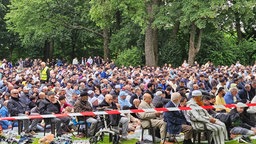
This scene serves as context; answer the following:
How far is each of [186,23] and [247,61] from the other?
922 centimetres

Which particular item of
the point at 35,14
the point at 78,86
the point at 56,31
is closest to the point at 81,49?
the point at 56,31

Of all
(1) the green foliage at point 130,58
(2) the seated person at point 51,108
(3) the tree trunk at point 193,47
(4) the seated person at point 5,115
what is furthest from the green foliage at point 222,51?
(2) the seated person at point 51,108

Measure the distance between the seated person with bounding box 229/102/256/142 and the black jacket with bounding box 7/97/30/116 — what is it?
5.50m

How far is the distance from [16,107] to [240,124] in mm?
5825

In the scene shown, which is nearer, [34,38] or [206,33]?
[206,33]

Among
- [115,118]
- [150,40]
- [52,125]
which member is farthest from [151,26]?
[115,118]

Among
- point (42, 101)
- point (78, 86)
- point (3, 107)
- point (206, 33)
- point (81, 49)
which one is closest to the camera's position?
point (42, 101)

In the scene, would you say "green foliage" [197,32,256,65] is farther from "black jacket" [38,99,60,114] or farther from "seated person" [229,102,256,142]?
"black jacket" [38,99,60,114]

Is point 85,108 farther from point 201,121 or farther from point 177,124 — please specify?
point 201,121

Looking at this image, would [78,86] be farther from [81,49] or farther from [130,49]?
[81,49]

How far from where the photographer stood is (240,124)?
10.7 meters

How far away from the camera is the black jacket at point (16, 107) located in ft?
Answer: 38.3

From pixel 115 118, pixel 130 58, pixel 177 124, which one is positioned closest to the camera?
pixel 177 124

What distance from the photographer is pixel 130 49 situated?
34.7m
